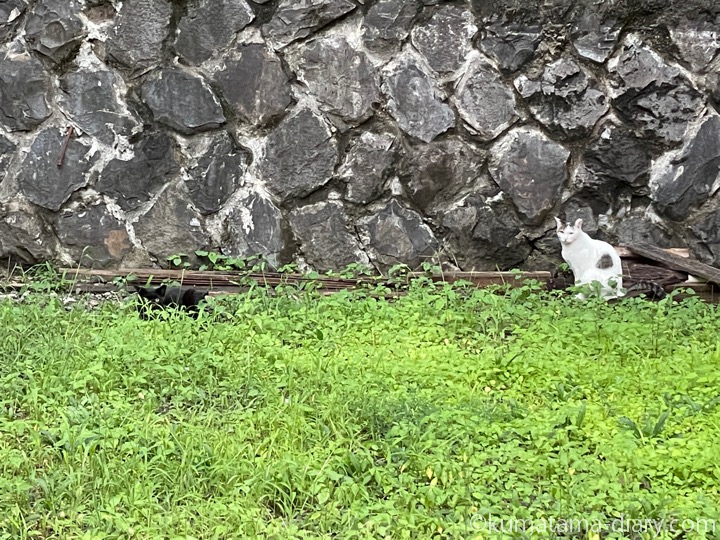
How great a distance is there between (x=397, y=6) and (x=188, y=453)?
3.29m

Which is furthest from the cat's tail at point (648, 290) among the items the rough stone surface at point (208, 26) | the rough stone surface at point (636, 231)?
the rough stone surface at point (208, 26)

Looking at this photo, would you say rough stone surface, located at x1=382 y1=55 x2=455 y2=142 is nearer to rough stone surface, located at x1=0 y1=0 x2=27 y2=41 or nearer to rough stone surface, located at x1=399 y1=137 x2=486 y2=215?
rough stone surface, located at x1=399 y1=137 x2=486 y2=215

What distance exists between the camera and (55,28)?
18.4 feet

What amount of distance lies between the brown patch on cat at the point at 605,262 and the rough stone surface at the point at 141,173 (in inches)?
104

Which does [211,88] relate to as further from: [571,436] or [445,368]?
[571,436]

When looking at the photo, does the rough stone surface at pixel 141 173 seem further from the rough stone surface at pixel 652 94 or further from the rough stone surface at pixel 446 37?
the rough stone surface at pixel 652 94

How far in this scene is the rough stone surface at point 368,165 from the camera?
Result: 5.66 meters

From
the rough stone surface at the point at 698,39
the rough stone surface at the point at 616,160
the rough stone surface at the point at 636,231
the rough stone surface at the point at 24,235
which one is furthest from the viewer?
the rough stone surface at the point at 24,235

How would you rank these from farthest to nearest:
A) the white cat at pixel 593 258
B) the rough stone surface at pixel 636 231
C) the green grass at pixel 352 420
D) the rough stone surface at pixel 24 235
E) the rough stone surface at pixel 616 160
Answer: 1. the rough stone surface at pixel 24 235
2. the rough stone surface at pixel 636 231
3. the rough stone surface at pixel 616 160
4. the white cat at pixel 593 258
5. the green grass at pixel 352 420

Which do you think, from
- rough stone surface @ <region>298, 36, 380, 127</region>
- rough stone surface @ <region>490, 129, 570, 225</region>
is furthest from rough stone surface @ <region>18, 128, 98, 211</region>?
rough stone surface @ <region>490, 129, 570, 225</region>

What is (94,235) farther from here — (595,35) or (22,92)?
(595,35)

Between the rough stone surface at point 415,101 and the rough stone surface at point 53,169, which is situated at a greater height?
the rough stone surface at point 415,101

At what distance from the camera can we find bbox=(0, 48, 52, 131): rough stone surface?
5.67 meters

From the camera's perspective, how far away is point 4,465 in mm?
3277
